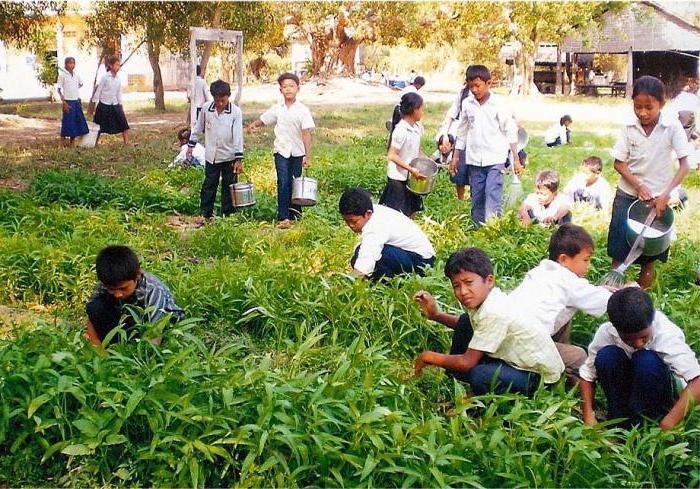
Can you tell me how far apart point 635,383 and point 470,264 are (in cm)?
87

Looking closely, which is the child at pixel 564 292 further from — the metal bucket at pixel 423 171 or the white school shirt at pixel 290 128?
the white school shirt at pixel 290 128

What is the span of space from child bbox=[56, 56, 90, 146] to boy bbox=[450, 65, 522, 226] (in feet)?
25.0

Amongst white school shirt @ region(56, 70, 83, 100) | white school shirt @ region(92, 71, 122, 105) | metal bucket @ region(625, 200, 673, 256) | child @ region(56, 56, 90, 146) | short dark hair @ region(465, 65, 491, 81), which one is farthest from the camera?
white school shirt @ region(92, 71, 122, 105)

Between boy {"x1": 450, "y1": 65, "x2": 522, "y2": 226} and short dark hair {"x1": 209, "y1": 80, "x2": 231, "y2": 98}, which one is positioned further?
short dark hair {"x1": 209, "y1": 80, "x2": 231, "y2": 98}

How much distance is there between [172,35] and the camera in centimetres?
1798

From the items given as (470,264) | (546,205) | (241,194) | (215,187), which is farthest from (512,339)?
(215,187)

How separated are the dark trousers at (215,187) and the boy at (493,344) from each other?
14.9ft

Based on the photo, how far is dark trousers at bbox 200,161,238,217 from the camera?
7965 millimetres

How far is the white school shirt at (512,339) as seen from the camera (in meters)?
3.69

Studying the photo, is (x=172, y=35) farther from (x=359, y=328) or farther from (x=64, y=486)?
(x=64, y=486)

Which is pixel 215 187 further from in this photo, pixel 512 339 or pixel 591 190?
pixel 512 339

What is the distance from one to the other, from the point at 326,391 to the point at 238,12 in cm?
1563

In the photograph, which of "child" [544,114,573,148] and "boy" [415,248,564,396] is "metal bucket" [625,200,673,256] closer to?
"boy" [415,248,564,396]

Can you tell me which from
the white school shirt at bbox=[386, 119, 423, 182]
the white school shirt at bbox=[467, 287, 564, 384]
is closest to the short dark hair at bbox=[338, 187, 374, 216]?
the white school shirt at bbox=[467, 287, 564, 384]
